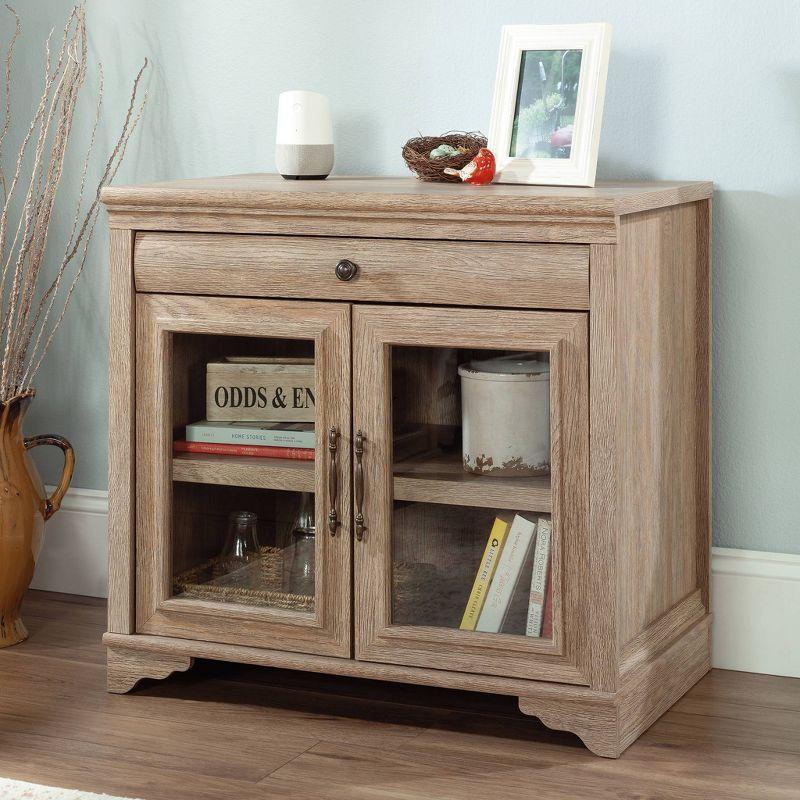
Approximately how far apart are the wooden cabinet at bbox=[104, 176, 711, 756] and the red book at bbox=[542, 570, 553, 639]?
0.4 inches

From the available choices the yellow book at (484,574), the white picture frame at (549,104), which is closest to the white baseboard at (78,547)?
the yellow book at (484,574)

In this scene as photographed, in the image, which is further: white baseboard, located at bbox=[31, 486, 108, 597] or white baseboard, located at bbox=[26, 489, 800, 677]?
white baseboard, located at bbox=[31, 486, 108, 597]

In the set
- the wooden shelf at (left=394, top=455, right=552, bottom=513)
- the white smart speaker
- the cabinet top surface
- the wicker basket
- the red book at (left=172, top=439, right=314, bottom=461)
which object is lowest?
the wicker basket

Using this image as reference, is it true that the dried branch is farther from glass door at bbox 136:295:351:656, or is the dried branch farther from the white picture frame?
the white picture frame

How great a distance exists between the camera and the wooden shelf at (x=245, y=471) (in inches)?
72.2

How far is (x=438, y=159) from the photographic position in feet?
6.36

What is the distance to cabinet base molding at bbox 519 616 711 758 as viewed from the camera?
1702 mm

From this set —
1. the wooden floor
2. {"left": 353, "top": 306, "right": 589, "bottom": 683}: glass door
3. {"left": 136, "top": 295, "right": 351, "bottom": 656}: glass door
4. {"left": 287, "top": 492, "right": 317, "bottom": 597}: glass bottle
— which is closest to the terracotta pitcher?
the wooden floor

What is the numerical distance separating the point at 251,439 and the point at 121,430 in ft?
0.66

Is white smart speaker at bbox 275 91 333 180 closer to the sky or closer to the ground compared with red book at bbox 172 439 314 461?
closer to the sky

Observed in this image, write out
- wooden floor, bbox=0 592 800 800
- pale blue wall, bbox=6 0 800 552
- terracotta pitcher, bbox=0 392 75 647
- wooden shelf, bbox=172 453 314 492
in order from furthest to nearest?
1. terracotta pitcher, bbox=0 392 75 647
2. pale blue wall, bbox=6 0 800 552
3. wooden shelf, bbox=172 453 314 492
4. wooden floor, bbox=0 592 800 800

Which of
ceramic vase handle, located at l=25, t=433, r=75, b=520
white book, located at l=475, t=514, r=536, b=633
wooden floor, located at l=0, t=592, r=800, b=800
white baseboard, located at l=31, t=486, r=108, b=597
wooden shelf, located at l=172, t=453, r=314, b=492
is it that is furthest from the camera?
white baseboard, located at l=31, t=486, r=108, b=597

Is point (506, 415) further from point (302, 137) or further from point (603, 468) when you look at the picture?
point (302, 137)

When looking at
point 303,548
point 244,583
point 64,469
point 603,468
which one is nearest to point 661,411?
point 603,468
